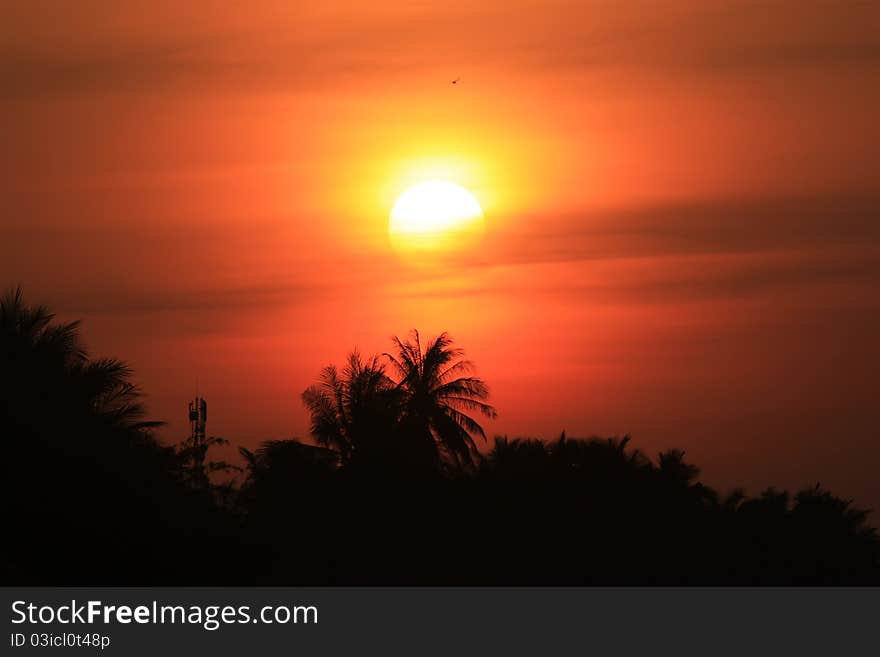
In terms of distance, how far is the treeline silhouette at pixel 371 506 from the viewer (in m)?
25.2

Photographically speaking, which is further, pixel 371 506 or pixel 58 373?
pixel 371 506

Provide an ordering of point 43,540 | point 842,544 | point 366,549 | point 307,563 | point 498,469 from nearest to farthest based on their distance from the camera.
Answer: point 43,540, point 307,563, point 366,549, point 498,469, point 842,544

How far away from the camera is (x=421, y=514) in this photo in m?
40.3

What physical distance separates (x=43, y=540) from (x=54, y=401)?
7.96 feet

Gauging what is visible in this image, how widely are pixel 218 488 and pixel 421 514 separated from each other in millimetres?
6454

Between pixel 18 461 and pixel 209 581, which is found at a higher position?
pixel 18 461

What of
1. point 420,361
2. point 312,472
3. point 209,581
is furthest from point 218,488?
point 209,581

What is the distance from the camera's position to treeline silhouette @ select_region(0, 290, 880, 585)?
25188 millimetres

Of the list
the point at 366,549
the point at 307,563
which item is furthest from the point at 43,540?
the point at 366,549

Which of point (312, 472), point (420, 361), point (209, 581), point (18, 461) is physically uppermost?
point (420, 361)

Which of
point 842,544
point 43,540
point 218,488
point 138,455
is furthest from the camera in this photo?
point 842,544

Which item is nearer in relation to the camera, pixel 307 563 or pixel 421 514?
pixel 307 563

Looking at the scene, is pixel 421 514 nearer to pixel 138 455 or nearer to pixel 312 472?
pixel 312 472

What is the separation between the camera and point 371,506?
133 feet
